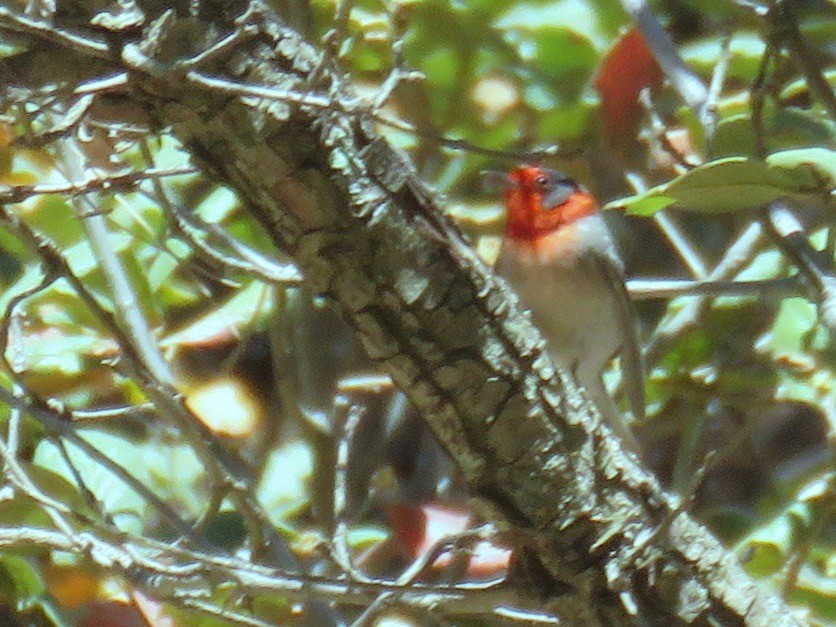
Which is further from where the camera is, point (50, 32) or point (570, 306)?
point (570, 306)

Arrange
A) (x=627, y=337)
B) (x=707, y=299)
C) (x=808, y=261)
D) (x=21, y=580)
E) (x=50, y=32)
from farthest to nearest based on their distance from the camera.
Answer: (x=627, y=337), (x=707, y=299), (x=21, y=580), (x=808, y=261), (x=50, y=32)

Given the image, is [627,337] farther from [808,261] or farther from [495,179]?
[808,261]

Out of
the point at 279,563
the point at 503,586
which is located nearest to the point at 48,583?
the point at 279,563

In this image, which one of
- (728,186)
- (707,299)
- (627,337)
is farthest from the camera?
(627,337)

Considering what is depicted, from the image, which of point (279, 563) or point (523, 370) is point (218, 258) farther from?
point (523, 370)

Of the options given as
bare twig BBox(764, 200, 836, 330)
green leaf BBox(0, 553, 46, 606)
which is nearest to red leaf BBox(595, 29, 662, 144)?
bare twig BBox(764, 200, 836, 330)

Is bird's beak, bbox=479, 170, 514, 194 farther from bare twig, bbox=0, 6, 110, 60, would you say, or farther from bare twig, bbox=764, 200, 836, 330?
bare twig, bbox=0, 6, 110, 60

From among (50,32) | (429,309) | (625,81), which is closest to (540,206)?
(625,81)
